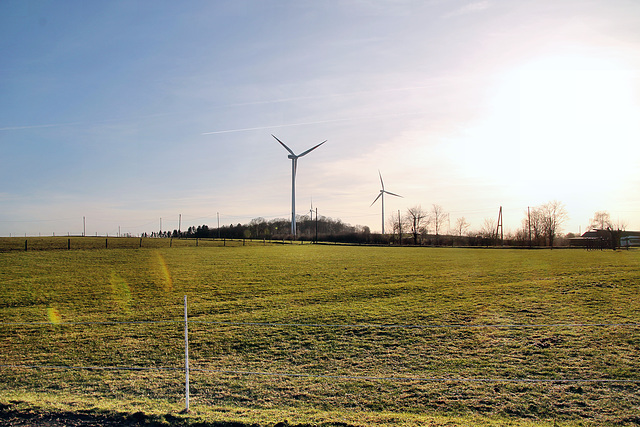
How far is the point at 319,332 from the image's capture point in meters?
13.0

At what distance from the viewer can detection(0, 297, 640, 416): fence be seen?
8266 millimetres

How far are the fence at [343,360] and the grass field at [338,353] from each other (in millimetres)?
46

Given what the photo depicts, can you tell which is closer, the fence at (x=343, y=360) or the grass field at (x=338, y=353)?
the grass field at (x=338, y=353)

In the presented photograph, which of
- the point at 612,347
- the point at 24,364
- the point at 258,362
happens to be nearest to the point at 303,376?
the point at 258,362

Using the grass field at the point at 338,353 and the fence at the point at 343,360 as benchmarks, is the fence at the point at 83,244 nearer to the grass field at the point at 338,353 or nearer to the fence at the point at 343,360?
the grass field at the point at 338,353

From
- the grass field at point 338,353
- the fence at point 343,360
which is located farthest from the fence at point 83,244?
the fence at point 343,360

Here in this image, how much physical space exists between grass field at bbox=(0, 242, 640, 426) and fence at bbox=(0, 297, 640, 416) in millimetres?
46

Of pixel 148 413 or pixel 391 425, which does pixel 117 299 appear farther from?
pixel 391 425

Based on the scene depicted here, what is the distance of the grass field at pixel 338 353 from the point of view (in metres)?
7.39

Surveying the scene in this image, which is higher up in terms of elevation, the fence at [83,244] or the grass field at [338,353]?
the fence at [83,244]

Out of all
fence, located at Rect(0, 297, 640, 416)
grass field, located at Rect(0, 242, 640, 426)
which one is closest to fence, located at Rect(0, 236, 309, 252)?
grass field, located at Rect(0, 242, 640, 426)

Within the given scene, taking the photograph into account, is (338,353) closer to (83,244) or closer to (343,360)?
(343,360)

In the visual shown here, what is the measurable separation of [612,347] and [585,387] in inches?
138

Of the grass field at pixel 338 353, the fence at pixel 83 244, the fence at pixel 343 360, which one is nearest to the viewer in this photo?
the grass field at pixel 338 353
